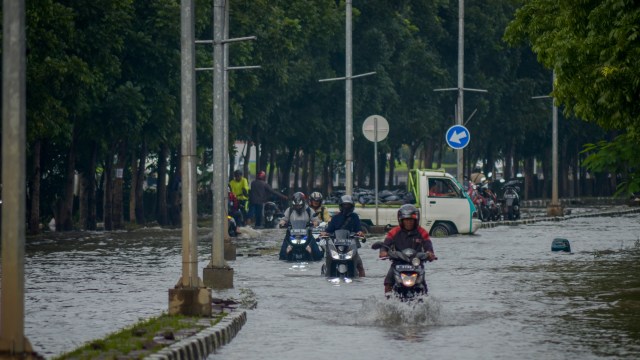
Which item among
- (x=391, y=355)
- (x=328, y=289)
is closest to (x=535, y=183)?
(x=328, y=289)

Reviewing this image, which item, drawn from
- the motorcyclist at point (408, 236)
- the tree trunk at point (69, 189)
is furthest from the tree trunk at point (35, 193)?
the motorcyclist at point (408, 236)

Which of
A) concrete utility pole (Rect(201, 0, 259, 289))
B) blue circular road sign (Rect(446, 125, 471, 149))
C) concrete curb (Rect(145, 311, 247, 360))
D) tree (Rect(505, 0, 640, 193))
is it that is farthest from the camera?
blue circular road sign (Rect(446, 125, 471, 149))

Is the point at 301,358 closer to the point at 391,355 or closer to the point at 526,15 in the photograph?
the point at 391,355

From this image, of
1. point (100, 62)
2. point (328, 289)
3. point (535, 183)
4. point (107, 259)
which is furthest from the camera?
point (535, 183)

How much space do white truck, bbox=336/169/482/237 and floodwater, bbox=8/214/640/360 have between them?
177 inches

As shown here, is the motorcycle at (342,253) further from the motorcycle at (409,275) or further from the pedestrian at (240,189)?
the pedestrian at (240,189)

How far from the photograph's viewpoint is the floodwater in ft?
46.4

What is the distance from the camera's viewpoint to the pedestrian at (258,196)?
44.6 m

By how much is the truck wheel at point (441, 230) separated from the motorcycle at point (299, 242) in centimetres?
1030

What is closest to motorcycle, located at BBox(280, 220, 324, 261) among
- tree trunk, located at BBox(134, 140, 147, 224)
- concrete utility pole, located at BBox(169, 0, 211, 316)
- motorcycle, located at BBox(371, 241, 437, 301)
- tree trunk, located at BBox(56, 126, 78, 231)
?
motorcycle, located at BBox(371, 241, 437, 301)

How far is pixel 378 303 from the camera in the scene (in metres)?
16.9

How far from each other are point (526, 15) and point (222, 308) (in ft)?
43.6

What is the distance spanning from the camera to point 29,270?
2502 cm

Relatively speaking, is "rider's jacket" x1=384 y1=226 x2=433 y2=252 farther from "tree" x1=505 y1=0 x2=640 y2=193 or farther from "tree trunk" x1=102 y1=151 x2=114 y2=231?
"tree trunk" x1=102 y1=151 x2=114 y2=231
